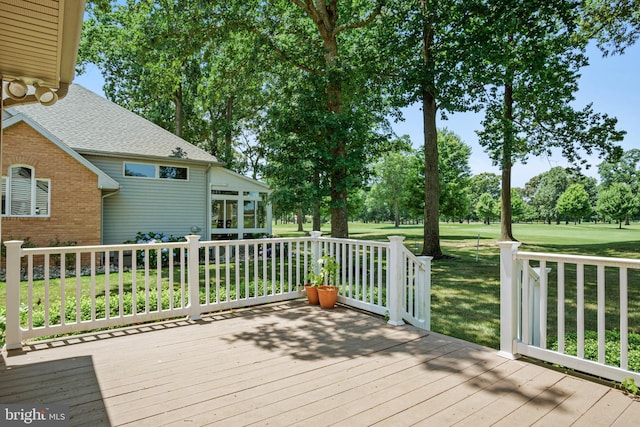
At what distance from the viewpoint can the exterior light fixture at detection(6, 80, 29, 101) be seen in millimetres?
3447

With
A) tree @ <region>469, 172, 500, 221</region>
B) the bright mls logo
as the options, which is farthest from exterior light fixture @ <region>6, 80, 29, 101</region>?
tree @ <region>469, 172, 500, 221</region>

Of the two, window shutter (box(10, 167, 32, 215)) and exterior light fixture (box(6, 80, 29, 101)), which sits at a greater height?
exterior light fixture (box(6, 80, 29, 101))

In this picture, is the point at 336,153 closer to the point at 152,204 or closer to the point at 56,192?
the point at 152,204

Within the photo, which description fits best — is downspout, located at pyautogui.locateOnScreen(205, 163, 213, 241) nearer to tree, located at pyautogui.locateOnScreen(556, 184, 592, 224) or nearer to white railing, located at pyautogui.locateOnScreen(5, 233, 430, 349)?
white railing, located at pyautogui.locateOnScreen(5, 233, 430, 349)

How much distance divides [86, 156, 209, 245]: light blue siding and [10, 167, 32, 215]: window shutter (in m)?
1.85

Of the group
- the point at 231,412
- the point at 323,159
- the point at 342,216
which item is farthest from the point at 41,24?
the point at 342,216

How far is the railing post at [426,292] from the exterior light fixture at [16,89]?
451cm

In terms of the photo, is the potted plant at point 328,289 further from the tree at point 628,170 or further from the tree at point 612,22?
the tree at point 628,170

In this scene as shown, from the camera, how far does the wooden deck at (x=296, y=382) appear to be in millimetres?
2221

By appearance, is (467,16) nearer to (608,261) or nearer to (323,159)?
(323,159)

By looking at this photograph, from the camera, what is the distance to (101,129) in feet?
39.3

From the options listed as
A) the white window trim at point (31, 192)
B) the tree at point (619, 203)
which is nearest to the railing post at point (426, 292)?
the white window trim at point (31, 192)

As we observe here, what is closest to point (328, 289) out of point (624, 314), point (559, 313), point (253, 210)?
point (559, 313)

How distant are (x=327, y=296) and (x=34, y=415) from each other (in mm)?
3212
